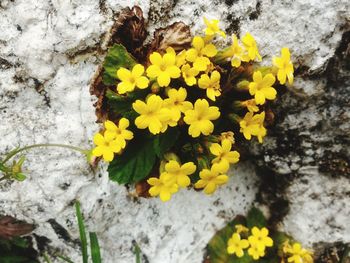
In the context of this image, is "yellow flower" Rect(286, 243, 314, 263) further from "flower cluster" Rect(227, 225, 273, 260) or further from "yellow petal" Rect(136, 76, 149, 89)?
"yellow petal" Rect(136, 76, 149, 89)

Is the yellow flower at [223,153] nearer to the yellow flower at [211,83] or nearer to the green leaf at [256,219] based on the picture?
the yellow flower at [211,83]

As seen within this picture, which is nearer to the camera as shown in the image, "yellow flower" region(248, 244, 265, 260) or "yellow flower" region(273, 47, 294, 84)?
"yellow flower" region(273, 47, 294, 84)

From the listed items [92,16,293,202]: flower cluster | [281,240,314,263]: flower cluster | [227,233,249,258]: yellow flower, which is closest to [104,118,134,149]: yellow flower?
[92,16,293,202]: flower cluster

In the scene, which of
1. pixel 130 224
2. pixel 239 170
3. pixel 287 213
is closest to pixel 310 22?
pixel 239 170

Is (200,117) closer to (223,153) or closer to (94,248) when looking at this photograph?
(223,153)

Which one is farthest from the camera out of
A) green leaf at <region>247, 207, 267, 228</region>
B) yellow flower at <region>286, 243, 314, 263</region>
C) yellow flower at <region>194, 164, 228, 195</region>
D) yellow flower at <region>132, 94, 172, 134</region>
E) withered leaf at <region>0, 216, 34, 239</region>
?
green leaf at <region>247, 207, 267, 228</region>

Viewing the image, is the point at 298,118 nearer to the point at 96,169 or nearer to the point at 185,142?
the point at 185,142

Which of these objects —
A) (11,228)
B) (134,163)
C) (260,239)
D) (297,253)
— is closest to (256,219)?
(260,239)

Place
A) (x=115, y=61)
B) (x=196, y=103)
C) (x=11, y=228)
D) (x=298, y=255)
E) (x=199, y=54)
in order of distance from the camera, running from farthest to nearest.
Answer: (x=298, y=255) < (x=11, y=228) < (x=115, y=61) < (x=199, y=54) < (x=196, y=103)
